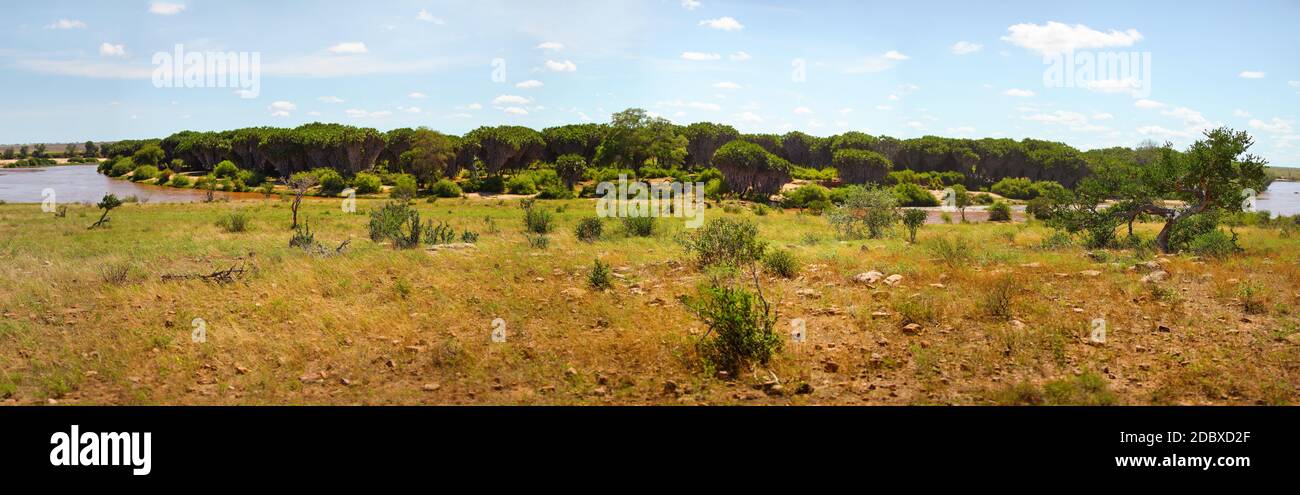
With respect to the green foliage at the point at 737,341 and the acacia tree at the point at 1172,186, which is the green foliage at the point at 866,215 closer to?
the acacia tree at the point at 1172,186

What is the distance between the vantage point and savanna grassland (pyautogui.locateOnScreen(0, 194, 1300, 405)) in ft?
21.5

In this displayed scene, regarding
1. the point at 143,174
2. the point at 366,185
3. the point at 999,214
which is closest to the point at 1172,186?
the point at 999,214

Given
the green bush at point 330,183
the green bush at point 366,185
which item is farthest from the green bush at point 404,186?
the green bush at point 330,183

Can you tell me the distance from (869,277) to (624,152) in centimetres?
5193

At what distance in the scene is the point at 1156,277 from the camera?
36.4 feet

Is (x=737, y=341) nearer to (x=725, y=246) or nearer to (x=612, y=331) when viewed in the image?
(x=612, y=331)

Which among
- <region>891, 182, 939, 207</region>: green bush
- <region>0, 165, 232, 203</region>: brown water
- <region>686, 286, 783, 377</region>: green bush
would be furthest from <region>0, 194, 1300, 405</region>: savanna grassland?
<region>891, 182, 939, 207</region>: green bush

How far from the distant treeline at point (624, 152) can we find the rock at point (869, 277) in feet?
131

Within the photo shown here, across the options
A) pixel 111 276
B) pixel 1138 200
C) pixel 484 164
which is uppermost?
pixel 484 164

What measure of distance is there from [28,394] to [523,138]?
57.2 meters

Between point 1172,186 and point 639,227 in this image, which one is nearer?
point 1172,186
